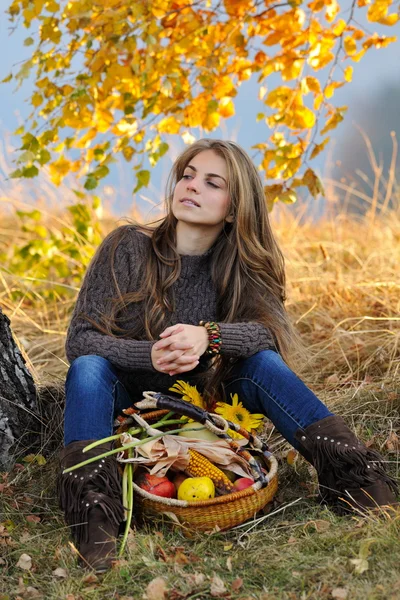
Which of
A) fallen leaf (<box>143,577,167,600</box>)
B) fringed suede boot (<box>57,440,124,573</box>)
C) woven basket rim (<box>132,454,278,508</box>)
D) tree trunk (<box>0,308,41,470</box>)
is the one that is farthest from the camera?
tree trunk (<box>0,308,41,470</box>)

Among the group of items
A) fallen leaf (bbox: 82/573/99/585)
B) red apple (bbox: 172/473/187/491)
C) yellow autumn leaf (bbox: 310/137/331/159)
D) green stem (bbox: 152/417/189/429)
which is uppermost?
yellow autumn leaf (bbox: 310/137/331/159)

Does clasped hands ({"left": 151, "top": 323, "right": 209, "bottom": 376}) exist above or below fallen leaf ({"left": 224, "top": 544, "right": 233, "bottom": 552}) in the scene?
above

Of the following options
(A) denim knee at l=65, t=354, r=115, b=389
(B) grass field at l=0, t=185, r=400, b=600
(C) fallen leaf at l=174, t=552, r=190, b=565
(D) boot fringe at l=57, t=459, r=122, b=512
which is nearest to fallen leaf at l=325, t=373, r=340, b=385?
(B) grass field at l=0, t=185, r=400, b=600

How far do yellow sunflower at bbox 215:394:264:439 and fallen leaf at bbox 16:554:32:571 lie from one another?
2.68 feet

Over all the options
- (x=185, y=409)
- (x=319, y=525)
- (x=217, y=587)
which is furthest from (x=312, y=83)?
(x=217, y=587)

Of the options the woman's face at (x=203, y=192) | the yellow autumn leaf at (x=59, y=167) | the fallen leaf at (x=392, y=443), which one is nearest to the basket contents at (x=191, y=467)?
the fallen leaf at (x=392, y=443)

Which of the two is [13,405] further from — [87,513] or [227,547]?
[227,547]

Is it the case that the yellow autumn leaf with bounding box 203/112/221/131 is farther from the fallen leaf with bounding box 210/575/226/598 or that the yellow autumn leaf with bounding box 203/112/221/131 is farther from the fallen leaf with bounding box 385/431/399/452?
the fallen leaf with bounding box 210/575/226/598

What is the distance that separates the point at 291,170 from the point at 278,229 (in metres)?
2.34

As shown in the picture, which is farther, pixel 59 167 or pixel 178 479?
pixel 59 167

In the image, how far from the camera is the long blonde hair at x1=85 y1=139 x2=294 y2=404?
294cm

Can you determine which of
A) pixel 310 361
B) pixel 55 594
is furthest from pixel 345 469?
pixel 310 361

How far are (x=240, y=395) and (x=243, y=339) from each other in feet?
0.72

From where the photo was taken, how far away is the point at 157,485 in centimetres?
243
